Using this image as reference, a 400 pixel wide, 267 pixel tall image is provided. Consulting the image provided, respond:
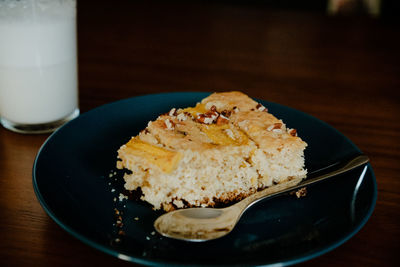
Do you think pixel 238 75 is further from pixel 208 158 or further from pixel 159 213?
pixel 159 213

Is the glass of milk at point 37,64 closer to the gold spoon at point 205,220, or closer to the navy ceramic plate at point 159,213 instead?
the navy ceramic plate at point 159,213

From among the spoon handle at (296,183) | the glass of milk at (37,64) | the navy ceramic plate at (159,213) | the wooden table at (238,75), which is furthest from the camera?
the glass of milk at (37,64)

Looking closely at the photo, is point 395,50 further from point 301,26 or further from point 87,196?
point 87,196

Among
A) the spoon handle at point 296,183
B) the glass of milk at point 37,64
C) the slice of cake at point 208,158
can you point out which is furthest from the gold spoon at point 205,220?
the glass of milk at point 37,64

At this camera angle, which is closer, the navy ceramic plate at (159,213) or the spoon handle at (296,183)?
the navy ceramic plate at (159,213)

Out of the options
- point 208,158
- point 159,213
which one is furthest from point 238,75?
point 159,213

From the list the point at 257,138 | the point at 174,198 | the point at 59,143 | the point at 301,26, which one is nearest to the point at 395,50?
the point at 301,26
